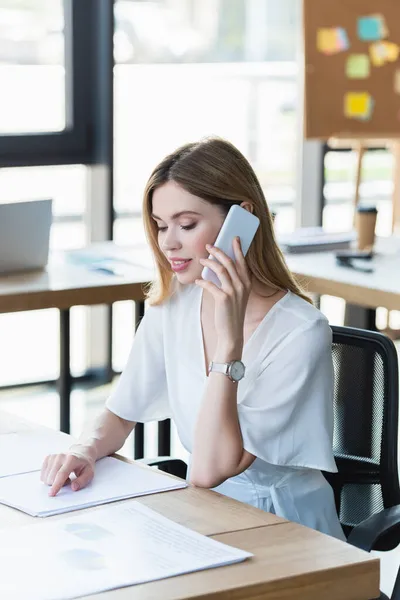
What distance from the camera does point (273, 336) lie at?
188 cm

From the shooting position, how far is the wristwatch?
1.77 meters

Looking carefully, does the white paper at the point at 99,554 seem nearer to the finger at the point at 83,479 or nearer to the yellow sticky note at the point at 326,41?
the finger at the point at 83,479

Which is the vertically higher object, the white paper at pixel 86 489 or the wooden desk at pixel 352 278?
the wooden desk at pixel 352 278

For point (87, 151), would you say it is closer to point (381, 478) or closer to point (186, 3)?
point (186, 3)

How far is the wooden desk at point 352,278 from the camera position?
3.00 metres

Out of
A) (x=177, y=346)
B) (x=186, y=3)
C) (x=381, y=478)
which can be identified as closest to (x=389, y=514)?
(x=381, y=478)

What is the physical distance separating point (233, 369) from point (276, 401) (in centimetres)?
10

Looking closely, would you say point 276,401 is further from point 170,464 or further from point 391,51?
point 391,51

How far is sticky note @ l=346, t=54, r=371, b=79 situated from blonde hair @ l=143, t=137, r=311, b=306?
312 centimetres

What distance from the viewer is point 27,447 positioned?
182 centimetres

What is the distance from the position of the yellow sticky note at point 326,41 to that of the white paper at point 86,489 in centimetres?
343

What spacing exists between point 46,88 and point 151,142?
1.85 ft

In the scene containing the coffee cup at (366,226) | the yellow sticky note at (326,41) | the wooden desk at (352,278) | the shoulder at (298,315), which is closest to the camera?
the shoulder at (298,315)

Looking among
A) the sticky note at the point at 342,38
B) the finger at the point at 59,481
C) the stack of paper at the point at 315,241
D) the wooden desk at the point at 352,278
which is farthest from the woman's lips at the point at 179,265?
the sticky note at the point at 342,38
